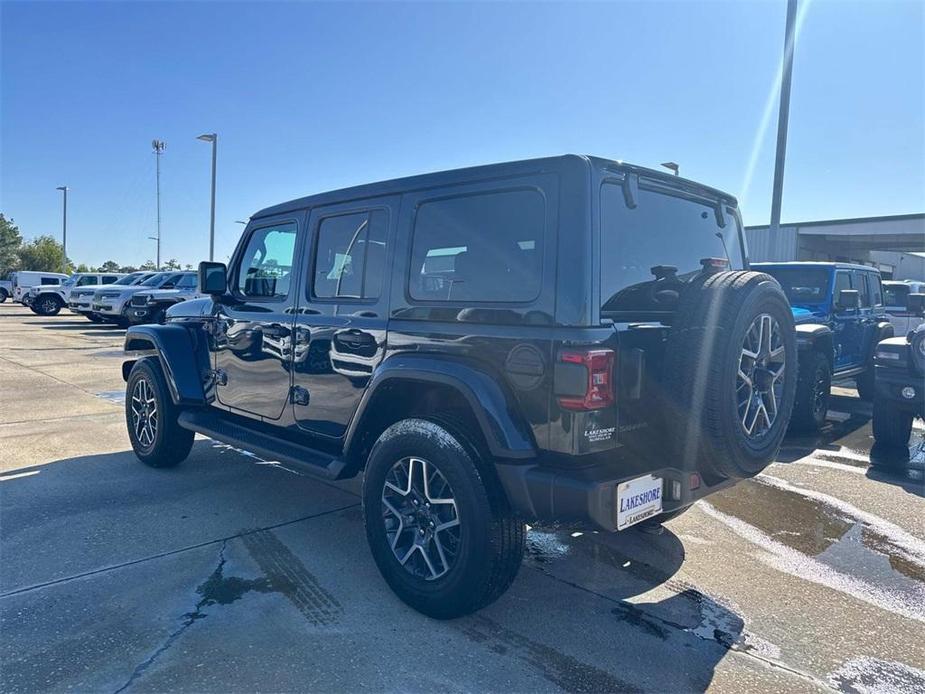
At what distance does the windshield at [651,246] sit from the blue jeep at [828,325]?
3.80 m

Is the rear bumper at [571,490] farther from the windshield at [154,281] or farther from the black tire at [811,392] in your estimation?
the windshield at [154,281]

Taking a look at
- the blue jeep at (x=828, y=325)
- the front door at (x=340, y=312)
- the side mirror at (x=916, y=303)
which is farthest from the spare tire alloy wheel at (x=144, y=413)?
the side mirror at (x=916, y=303)

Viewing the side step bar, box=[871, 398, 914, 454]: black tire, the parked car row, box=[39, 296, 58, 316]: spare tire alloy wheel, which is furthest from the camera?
box=[39, 296, 58, 316]: spare tire alloy wheel

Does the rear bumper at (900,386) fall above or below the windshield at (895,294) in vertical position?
below

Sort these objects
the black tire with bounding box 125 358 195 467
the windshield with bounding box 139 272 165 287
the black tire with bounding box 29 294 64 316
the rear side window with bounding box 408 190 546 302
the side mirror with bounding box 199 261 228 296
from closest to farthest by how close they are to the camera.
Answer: the rear side window with bounding box 408 190 546 302, the side mirror with bounding box 199 261 228 296, the black tire with bounding box 125 358 195 467, the windshield with bounding box 139 272 165 287, the black tire with bounding box 29 294 64 316

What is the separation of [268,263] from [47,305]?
1028 inches

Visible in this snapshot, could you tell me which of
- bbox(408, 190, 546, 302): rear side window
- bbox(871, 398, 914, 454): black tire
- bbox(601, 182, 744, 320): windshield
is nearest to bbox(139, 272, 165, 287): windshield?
bbox(408, 190, 546, 302): rear side window

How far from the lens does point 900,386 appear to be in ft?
Answer: 19.2

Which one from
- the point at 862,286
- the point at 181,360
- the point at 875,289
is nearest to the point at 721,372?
the point at 181,360

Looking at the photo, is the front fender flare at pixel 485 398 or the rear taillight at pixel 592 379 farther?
the front fender flare at pixel 485 398

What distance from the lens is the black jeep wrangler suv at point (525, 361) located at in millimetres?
2652

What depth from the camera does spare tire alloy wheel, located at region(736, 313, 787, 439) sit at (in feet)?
9.68

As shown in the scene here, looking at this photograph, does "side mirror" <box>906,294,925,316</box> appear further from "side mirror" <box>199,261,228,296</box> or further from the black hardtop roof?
"side mirror" <box>199,261,228,296</box>

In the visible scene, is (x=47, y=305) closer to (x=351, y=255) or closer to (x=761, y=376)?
(x=351, y=255)
